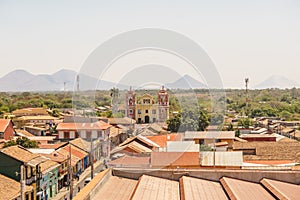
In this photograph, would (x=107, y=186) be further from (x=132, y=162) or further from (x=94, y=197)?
(x=132, y=162)

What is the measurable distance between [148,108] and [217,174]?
19497 millimetres

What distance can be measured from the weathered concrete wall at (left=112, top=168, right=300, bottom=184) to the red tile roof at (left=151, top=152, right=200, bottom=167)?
10.9 feet

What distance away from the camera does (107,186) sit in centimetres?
1112

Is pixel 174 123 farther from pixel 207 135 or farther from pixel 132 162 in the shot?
pixel 132 162

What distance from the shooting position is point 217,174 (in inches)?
462

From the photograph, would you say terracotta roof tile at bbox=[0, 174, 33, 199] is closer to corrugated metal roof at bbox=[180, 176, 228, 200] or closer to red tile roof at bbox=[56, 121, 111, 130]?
corrugated metal roof at bbox=[180, 176, 228, 200]

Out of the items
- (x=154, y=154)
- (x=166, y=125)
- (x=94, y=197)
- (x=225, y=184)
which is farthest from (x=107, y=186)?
(x=166, y=125)

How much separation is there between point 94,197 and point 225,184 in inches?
120

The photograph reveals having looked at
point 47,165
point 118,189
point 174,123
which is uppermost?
point 174,123

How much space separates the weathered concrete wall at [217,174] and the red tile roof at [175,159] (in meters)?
3.31

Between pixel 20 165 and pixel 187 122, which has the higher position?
pixel 187 122

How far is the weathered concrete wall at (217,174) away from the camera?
1133cm

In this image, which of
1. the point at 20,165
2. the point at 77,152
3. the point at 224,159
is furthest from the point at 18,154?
the point at 77,152

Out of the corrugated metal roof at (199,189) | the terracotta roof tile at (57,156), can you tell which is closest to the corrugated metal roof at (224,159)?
the corrugated metal roof at (199,189)
